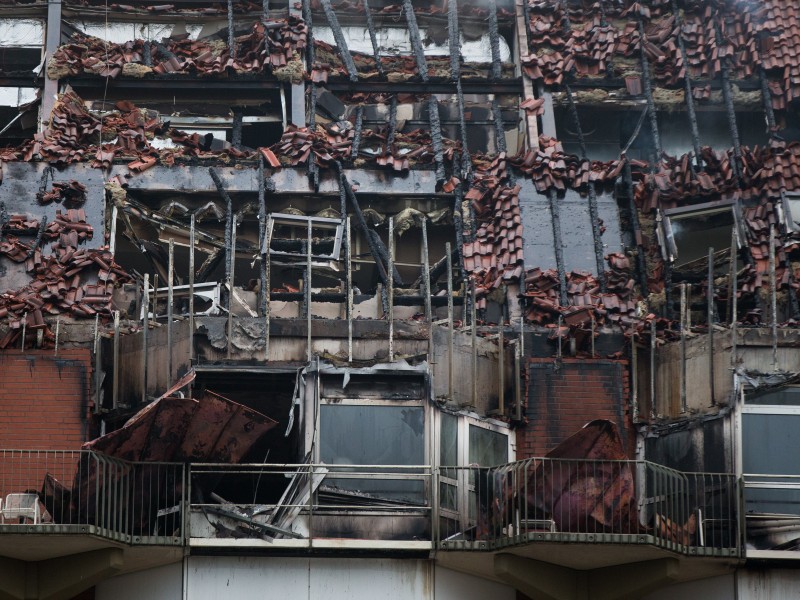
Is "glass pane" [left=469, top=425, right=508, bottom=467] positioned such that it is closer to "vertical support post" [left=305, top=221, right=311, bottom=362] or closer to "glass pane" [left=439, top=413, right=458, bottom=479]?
"glass pane" [left=439, top=413, right=458, bottom=479]

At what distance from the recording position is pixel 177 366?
94.8ft

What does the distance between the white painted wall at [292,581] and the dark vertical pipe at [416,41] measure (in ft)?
40.8

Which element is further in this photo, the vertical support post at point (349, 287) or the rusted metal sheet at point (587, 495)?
the vertical support post at point (349, 287)

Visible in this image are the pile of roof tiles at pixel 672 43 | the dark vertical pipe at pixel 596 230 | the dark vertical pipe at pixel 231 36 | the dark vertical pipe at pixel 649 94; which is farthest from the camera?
the pile of roof tiles at pixel 672 43

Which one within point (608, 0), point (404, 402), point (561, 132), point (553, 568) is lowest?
point (553, 568)

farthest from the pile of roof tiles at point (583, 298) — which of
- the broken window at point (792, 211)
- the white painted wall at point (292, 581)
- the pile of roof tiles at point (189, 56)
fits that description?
the pile of roof tiles at point (189, 56)

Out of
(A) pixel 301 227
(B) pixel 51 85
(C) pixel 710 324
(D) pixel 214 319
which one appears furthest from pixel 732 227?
(B) pixel 51 85

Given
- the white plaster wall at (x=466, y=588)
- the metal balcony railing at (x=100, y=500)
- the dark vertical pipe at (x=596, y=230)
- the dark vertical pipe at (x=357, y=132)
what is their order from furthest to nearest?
the dark vertical pipe at (x=357, y=132) < the dark vertical pipe at (x=596, y=230) < the white plaster wall at (x=466, y=588) < the metal balcony railing at (x=100, y=500)

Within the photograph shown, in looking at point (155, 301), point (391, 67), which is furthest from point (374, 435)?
point (391, 67)

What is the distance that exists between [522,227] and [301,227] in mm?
4084

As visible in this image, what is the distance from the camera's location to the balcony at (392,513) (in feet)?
85.6

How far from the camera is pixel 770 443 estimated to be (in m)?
27.9

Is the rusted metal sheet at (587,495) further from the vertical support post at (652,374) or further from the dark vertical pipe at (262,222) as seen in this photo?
the dark vertical pipe at (262,222)

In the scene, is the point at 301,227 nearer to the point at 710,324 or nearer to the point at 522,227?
the point at 522,227
